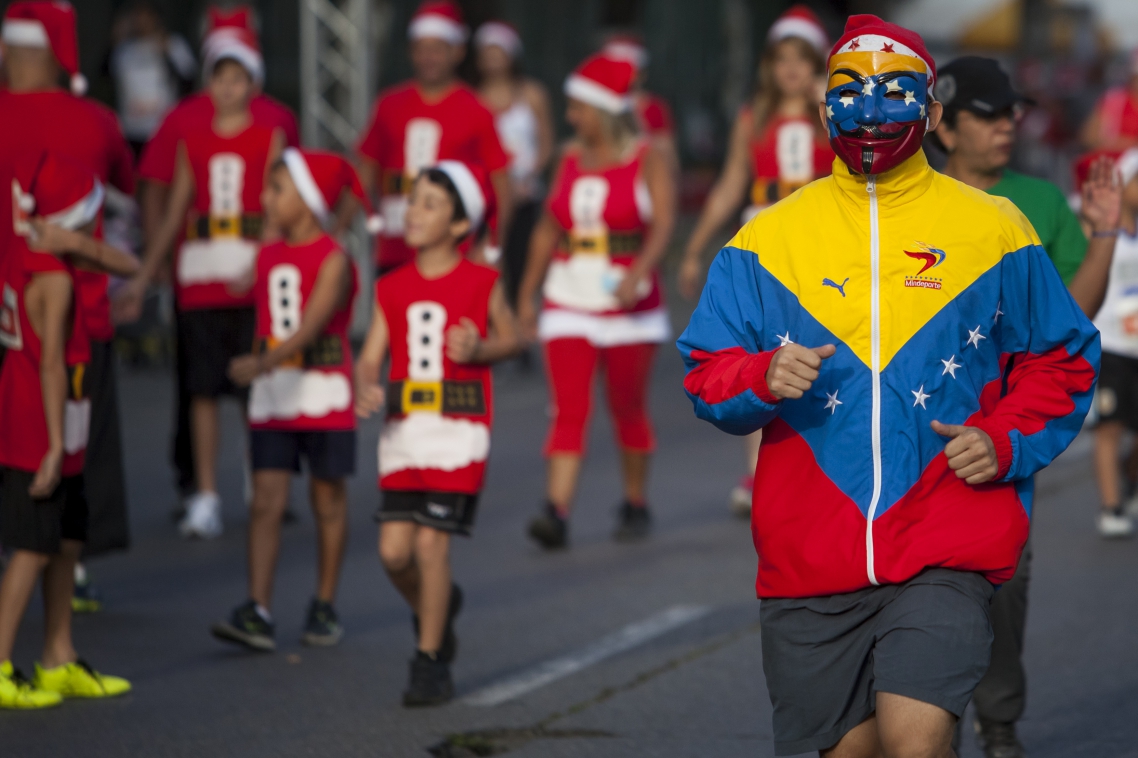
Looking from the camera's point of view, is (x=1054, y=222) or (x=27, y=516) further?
(x=27, y=516)

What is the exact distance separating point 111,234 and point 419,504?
8.00 meters

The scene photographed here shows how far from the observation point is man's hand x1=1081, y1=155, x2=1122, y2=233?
189 inches

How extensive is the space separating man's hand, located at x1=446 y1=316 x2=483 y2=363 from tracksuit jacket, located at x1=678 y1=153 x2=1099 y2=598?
2.04 meters

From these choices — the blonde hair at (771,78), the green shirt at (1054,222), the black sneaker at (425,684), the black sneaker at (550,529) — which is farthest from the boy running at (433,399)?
the blonde hair at (771,78)

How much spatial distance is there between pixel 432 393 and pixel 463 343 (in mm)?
255

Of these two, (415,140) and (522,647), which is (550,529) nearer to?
(522,647)

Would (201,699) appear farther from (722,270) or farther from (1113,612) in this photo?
(1113,612)

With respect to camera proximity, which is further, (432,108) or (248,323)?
(432,108)

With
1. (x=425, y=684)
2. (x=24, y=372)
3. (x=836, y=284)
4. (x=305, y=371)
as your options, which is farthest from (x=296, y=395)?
Result: (x=836, y=284)

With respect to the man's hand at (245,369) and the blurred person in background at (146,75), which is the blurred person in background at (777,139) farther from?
the blurred person in background at (146,75)

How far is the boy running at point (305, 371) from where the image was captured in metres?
6.47

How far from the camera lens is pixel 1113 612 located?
279 inches

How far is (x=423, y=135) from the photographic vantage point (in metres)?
9.51

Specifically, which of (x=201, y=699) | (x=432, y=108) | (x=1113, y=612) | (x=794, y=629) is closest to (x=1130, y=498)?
(x=1113, y=612)
